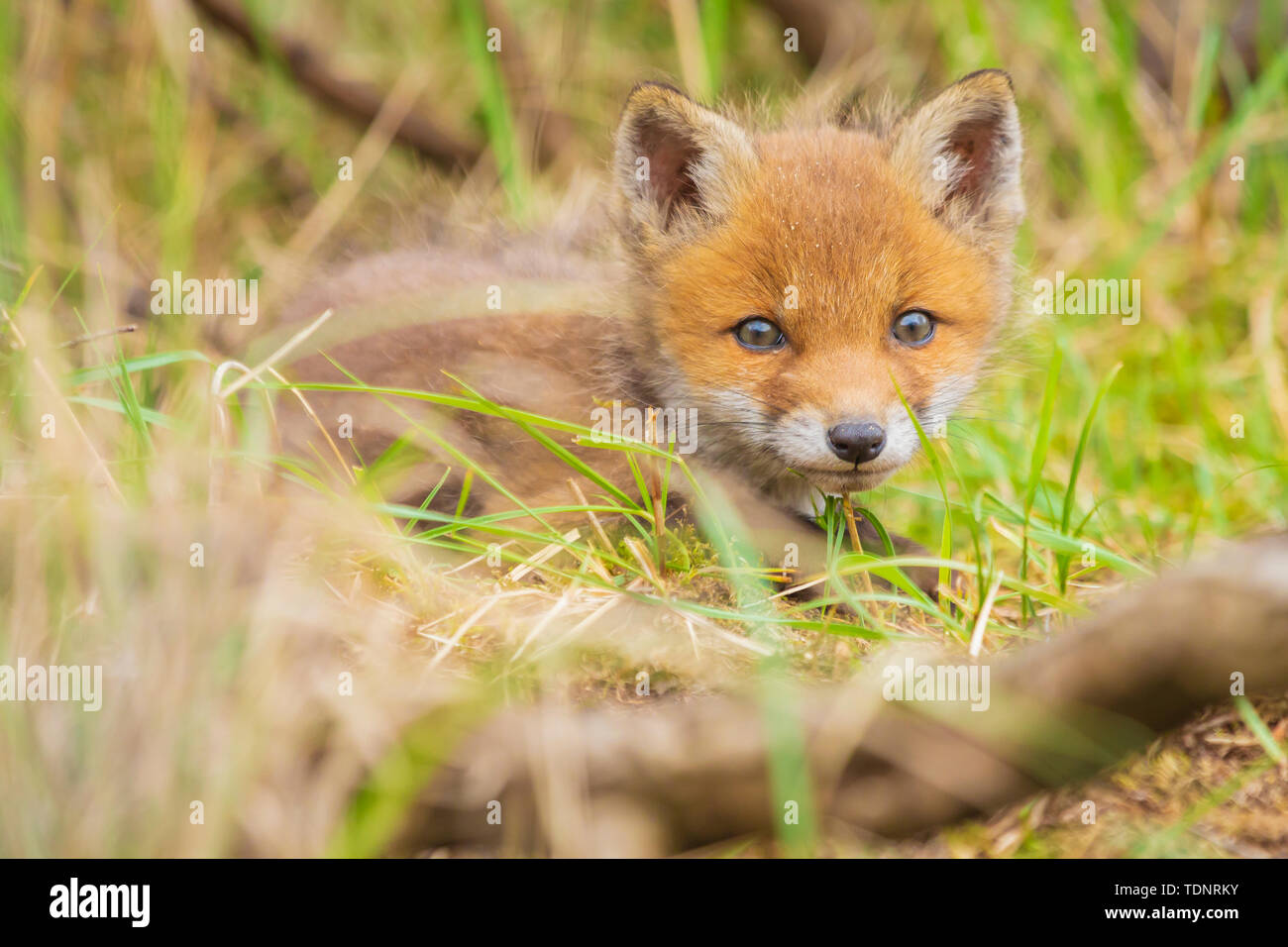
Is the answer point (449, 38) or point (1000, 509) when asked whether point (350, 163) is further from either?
point (1000, 509)

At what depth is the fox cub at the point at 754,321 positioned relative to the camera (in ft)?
10.4

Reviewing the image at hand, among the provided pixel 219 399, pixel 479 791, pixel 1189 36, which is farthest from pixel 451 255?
pixel 1189 36

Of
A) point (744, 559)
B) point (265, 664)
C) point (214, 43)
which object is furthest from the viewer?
point (214, 43)

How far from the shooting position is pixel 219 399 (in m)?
3.10

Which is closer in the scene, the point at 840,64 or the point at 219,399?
the point at 219,399

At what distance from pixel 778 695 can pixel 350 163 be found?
4.63 m

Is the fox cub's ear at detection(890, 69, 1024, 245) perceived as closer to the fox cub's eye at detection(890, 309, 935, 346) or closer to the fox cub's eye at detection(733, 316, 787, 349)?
the fox cub's eye at detection(890, 309, 935, 346)

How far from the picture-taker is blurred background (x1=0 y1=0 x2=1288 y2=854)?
2.14m

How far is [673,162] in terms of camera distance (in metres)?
3.59

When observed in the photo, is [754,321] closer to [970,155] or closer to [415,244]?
[970,155]

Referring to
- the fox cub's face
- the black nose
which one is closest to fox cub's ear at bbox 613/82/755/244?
the fox cub's face

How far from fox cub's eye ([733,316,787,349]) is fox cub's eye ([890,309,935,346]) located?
1.10 feet

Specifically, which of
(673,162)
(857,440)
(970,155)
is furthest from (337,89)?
(857,440)

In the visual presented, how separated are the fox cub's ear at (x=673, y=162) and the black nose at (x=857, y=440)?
2.70 feet
